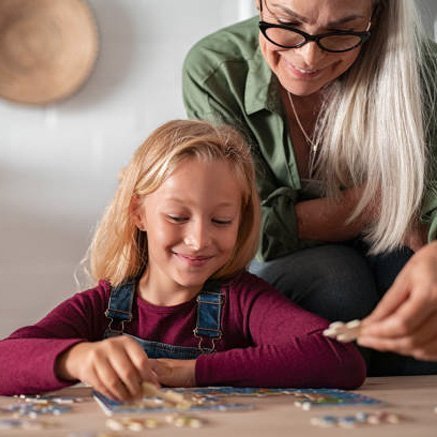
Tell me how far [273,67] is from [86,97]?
155 cm

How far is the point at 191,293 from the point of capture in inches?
59.4

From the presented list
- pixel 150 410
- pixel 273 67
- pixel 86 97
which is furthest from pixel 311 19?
pixel 86 97

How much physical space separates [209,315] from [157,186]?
0.82ft

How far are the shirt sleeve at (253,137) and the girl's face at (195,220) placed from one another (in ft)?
0.82

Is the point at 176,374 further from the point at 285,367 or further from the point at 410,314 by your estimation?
the point at 410,314

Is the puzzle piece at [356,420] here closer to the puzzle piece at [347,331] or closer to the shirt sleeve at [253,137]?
the puzzle piece at [347,331]

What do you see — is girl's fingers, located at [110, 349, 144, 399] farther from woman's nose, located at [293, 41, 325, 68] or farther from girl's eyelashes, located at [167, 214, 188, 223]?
woman's nose, located at [293, 41, 325, 68]

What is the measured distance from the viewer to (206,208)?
4.59 ft

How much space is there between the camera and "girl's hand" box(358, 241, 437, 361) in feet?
3.04

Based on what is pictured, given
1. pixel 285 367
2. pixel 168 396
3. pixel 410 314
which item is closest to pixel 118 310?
pixel 285 367

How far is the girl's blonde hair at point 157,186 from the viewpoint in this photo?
147 cm

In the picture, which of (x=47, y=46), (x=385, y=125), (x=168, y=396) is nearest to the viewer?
(x=168, y=396)

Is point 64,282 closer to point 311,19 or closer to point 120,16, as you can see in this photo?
point 120,16

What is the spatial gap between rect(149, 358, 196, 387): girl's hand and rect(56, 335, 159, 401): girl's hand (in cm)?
16
